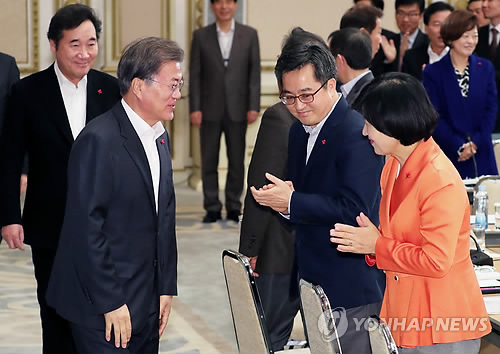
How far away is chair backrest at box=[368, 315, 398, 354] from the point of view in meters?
2.55

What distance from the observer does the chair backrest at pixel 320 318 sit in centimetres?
283

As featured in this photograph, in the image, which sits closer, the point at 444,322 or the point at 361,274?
the point at 444,322

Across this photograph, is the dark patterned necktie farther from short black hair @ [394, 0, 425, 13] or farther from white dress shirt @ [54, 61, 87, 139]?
white dress shirt @ [54, 61, 87, 139]

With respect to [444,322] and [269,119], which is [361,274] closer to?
[444,322]

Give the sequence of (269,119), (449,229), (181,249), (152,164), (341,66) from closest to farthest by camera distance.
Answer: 1. (449,229)
2. (152,164)
3. (269,119)
4. (341,66)
5. (181,249)

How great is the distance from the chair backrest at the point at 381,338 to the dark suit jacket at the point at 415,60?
5050 mm

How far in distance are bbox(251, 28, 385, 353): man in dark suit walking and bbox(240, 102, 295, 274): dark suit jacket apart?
647 mm

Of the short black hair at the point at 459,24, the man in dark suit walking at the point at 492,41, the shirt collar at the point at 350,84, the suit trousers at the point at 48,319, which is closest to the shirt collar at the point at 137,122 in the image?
the suit trousers at the point at 48,319

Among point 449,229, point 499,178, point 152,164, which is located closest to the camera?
point 449,229

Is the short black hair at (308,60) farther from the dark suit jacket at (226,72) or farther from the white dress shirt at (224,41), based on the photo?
the white dress shirt at (224,41)

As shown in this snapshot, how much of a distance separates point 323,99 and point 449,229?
0.83 m

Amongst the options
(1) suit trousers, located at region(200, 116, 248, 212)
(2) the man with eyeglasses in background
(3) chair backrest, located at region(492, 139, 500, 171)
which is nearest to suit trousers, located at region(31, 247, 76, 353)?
(3) chair backrest, located at region(492, 139, 500, 171)

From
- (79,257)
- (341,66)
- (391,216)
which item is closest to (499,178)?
(341,66)

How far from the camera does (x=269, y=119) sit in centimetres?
415
